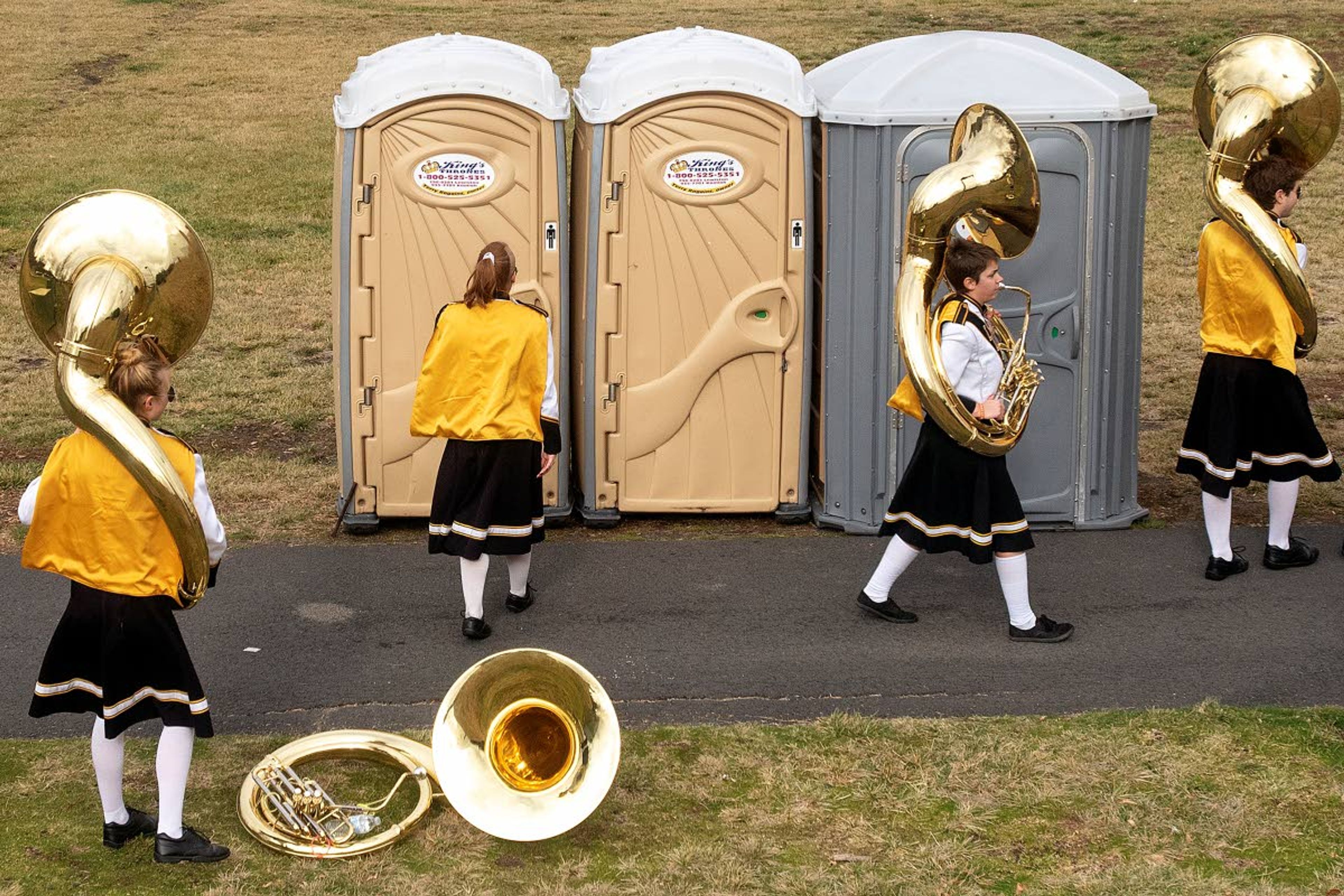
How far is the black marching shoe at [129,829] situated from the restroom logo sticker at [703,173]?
345 cm

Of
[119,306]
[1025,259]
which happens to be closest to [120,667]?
[119,306]

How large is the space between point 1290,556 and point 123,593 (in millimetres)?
4569

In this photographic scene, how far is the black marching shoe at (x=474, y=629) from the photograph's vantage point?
615 centimetres

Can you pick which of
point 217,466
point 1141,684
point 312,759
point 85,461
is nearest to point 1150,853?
point 1141,684

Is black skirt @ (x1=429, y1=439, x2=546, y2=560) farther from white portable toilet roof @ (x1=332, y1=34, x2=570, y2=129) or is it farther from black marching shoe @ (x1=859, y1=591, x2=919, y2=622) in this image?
white portable toilet roof @ (x1=332, y1=34, x2=570, y2=129)

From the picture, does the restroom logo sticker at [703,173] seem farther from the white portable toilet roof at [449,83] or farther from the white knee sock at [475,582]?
the white knee sock at [475,582]

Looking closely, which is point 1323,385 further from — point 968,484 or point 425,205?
point 425,205

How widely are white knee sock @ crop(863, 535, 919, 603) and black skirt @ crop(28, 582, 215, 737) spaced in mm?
2664

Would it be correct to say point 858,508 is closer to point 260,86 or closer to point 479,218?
point 479,218

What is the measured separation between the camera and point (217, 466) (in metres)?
8.32

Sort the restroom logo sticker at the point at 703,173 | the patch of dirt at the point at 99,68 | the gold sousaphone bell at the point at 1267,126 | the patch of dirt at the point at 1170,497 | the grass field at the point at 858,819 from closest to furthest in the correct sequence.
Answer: the grass field at the point at 858,819
the gold sousaphone bell at the point at 1267,126
the restroom logo sticker at the point at 703,173
the patch of dirt at the point at 1170,497
the patch of dirt at the point at 99,68

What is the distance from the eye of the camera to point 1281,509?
6660 millimetres

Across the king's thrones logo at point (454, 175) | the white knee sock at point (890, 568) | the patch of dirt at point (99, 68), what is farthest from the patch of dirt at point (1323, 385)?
the patch of dirt at point (99, 68)

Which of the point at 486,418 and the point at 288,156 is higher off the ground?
the point at 288,156
